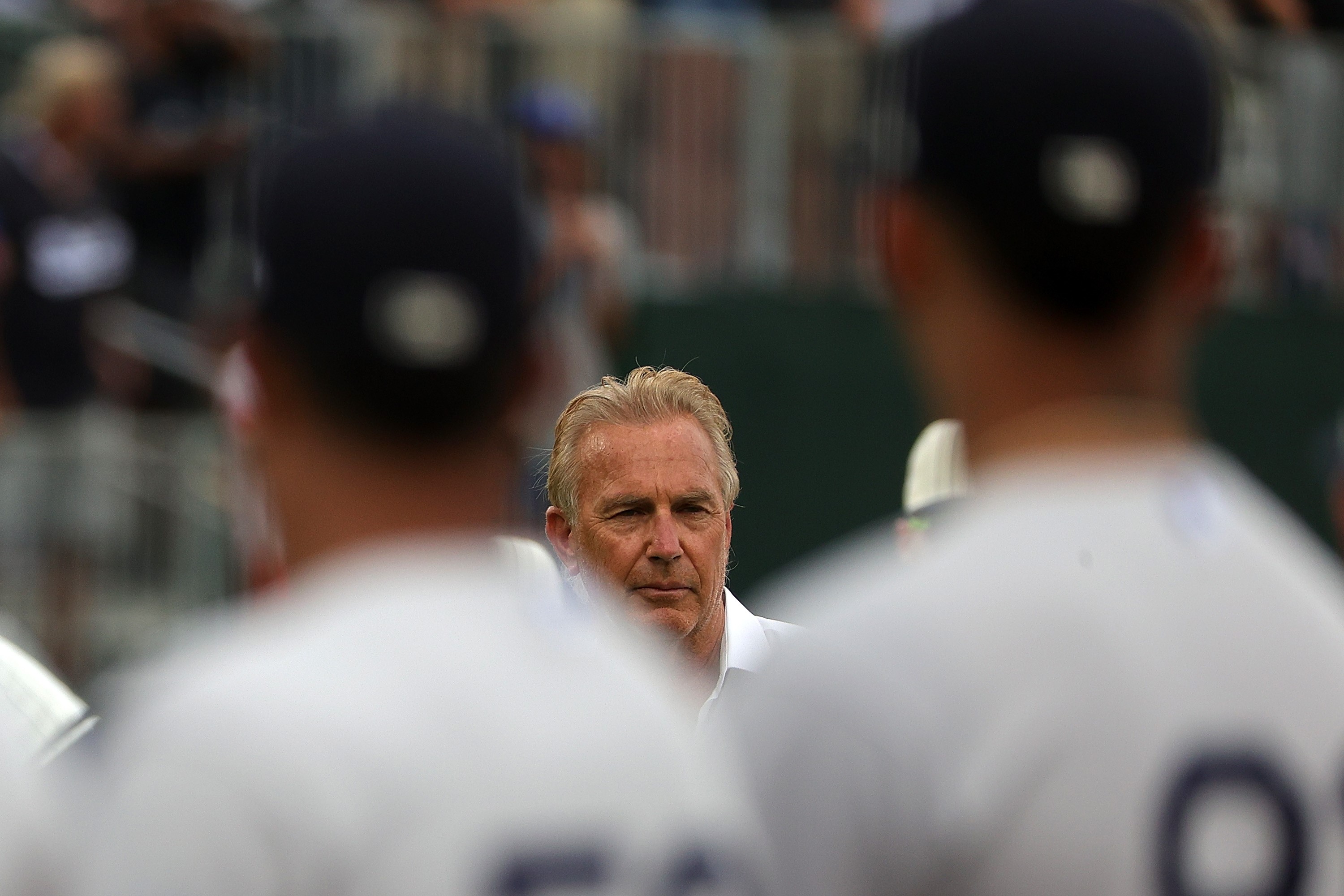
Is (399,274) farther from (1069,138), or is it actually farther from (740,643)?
(740,643)

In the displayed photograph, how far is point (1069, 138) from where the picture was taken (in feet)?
7.63

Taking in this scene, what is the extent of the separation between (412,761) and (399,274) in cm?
49

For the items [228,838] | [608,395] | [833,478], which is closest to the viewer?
[228,838]

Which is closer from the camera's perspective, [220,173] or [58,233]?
[58,233]

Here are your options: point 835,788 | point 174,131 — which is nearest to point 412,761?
point 835,788

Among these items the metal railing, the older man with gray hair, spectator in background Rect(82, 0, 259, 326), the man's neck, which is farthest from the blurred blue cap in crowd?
the man's neck

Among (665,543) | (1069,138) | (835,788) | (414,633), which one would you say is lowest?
(665,543)

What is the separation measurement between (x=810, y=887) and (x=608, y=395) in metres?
3.07

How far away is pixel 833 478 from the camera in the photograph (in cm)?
1059

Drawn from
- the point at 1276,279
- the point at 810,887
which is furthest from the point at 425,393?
the point at 1276,279

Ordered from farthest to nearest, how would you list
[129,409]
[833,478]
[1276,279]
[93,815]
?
[1276,279], [833,478], [129,409], [93,815]

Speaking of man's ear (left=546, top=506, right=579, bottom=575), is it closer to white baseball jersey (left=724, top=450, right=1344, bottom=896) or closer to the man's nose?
the man's nose

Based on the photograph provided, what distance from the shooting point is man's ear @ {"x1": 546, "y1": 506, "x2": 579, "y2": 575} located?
5.23m

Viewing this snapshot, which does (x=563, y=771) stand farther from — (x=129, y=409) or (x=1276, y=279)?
(x=1276, y=279)
